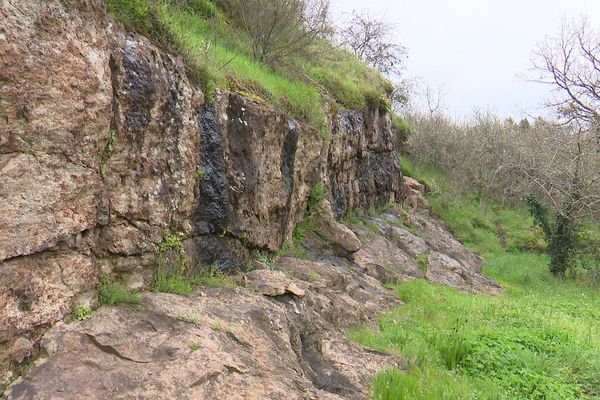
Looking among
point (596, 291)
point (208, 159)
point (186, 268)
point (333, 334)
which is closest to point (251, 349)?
point (186, 268)

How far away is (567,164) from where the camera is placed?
642 inches

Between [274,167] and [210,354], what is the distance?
13.2ft

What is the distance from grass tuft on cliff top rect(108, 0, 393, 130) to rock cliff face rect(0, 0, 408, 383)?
38cm

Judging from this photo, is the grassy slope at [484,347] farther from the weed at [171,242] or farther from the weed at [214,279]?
the weed at [171,242]

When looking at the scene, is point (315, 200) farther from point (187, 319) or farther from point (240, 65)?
point (187, 319)

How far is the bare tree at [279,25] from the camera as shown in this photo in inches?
378

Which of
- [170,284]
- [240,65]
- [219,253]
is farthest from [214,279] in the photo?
[240,65]

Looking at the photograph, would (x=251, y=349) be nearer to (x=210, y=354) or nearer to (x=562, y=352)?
(x=210, y=354)

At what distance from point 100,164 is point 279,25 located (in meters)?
6.61

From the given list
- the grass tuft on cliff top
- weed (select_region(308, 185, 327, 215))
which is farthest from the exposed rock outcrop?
weed (select_region(308, 185, 327, 215))

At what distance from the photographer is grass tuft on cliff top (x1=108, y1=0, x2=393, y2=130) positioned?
5.23 meters

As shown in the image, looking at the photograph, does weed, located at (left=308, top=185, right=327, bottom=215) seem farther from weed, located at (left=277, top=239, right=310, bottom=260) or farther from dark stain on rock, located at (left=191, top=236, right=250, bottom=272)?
dark stain on rock, located at (left=191, top=236, right=250, bottom=272)

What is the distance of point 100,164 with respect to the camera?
403 centimetres

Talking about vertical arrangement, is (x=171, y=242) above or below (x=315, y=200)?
below
